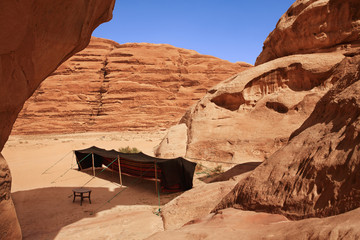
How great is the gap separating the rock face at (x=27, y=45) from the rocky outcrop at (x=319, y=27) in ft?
32.3

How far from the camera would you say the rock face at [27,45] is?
411 centimetres

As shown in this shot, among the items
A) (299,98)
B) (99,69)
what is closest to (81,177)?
(299,98)

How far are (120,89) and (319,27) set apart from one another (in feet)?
106

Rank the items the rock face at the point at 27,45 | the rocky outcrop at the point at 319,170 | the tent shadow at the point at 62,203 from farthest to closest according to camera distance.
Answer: the tent shadow at the point at 62,203, the rock face at the point at 27,45, the rocky outcrop at the point at 319,170

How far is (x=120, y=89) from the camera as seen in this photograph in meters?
40.1

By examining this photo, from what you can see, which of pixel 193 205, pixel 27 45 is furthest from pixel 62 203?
pixel 27 45

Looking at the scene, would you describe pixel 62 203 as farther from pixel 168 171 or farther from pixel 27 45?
pixel 27 45

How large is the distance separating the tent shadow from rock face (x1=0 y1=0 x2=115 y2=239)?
213 cm

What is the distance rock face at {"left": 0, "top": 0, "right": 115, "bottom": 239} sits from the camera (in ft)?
13.5

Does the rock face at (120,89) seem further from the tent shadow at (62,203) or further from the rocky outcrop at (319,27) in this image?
the tent shadow at (62,203)

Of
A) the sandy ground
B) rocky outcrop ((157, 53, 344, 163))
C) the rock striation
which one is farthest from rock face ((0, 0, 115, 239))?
rocky outcrop ((157, 53, 344, 163))

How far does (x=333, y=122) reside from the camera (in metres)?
3.22

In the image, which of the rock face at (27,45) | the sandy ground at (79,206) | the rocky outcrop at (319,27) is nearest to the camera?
the rock face at (27,45)

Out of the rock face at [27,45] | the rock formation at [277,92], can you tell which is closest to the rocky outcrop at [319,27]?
the rock formation at [277,92]
